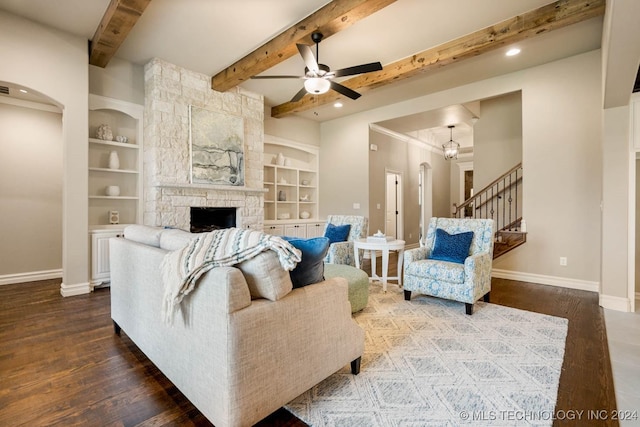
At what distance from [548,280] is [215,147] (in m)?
5.35

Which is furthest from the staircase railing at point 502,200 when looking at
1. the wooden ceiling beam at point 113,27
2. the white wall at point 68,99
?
the white wall at point 68,99

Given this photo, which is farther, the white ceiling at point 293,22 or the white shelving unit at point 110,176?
the white shelving unit at point 110,176

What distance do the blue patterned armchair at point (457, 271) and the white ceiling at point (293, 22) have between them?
7.49 ft

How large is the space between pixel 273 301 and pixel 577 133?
475cm

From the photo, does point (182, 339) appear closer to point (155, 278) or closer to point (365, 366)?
point (155, 278)

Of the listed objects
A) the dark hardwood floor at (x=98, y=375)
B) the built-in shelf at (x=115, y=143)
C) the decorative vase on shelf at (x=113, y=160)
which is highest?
the built-in shelf at (x=115, y=143)

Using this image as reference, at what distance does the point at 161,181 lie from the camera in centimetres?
427

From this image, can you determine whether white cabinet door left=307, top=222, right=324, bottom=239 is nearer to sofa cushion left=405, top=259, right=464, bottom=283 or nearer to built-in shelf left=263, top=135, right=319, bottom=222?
built-in shelf left=263, top=135, right=319, bottom=222

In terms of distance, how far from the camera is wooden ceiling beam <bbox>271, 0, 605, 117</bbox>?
9.91 feet

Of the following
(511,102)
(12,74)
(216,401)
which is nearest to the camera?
(216,401)

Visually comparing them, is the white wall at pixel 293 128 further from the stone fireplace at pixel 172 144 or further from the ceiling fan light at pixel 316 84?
the ceiling fan light at pixel 316 84

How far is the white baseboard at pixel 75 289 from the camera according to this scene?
3668mm

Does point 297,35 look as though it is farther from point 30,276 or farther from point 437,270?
point 30,276

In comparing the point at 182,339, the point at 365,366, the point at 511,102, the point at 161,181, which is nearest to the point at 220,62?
the point at 161,181
